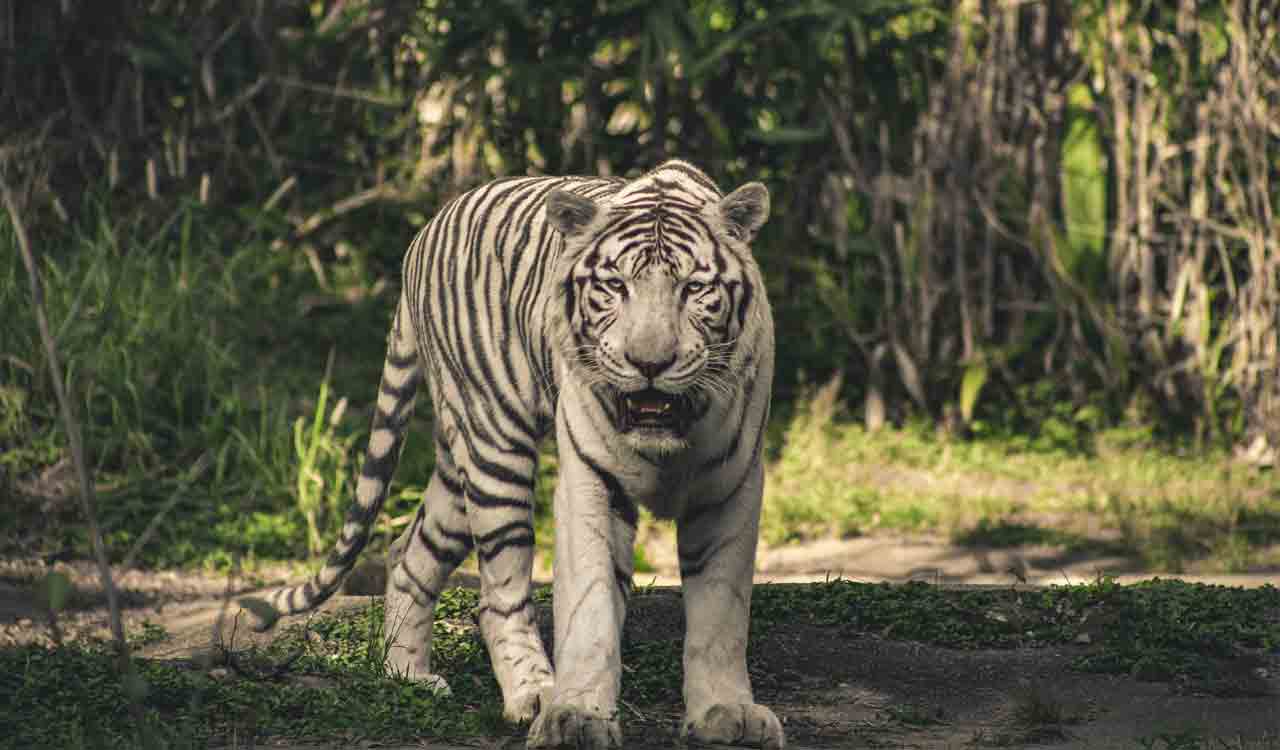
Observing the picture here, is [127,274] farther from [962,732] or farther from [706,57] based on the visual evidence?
[962,732]

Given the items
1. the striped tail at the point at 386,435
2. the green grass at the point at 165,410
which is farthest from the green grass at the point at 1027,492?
the striped tail at the point at 386,435

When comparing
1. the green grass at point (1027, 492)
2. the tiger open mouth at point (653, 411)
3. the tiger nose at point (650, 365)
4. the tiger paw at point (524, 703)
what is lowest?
the green grass at point (1027, 492)

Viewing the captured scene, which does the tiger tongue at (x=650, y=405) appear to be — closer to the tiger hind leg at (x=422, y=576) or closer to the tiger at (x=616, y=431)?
the tiger at (x=616, y=431)

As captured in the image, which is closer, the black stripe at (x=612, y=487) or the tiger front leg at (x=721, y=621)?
the tiger front leg at (x=721, y=621)

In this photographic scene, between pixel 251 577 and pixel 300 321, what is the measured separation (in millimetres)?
2386

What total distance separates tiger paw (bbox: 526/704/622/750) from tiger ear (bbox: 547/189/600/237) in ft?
3.36

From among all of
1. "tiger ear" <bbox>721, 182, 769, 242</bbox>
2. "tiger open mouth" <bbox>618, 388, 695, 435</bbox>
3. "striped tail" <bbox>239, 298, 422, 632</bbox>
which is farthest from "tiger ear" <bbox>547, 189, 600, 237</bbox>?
"striped tail" <bbox>239, 298, 422, 632</bbox>

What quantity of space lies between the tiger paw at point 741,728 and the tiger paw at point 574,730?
210 millimetres

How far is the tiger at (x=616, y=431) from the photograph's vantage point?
3.68 meters

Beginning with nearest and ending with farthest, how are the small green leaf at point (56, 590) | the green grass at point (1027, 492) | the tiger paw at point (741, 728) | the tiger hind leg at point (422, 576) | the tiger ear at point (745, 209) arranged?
the small green leaf at point (56, 590) < the tiger paw at point (741, 728) < the tiger ear at point (745, 209) < the tiger hind leg at point (422, 576) < the green grass at point (1027, 492)

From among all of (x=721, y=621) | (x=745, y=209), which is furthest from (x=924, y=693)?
(x=745, y=209)

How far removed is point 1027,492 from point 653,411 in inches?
185

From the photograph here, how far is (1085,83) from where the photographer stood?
8891 millimetres

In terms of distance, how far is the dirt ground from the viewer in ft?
13.3
